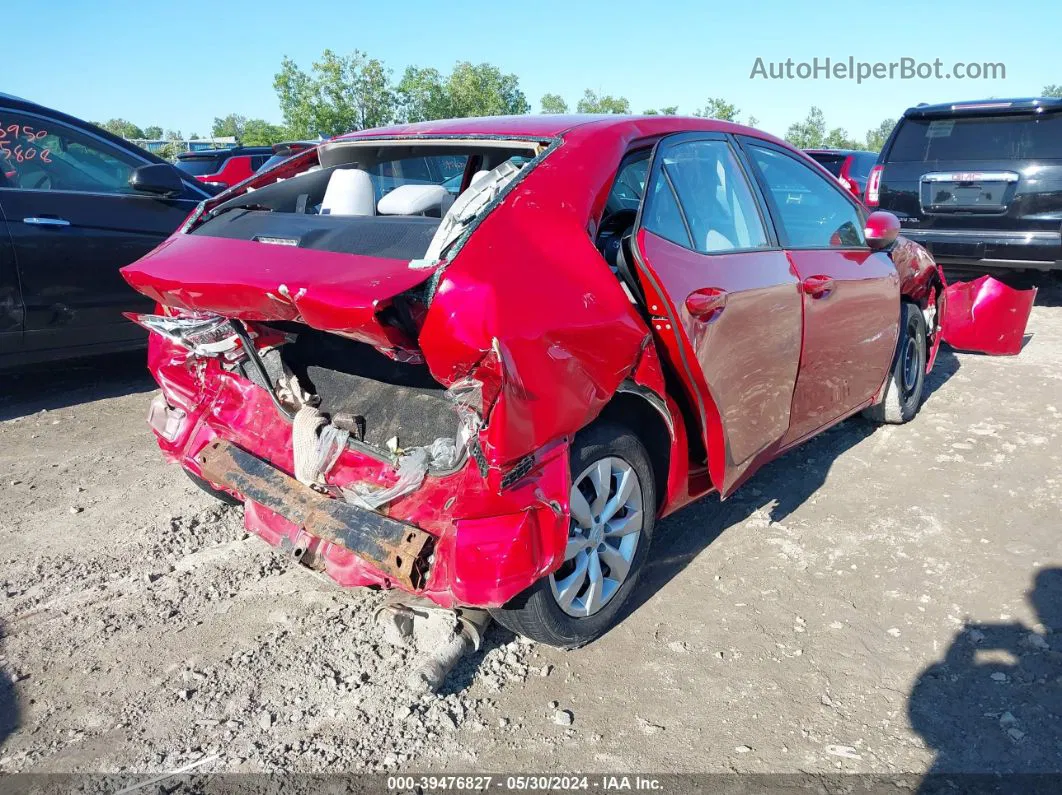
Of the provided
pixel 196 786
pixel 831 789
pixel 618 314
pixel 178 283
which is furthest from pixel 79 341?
pixel 831 789

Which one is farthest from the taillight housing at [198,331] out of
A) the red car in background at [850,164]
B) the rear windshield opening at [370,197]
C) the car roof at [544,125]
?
the red car in background at [850,164]

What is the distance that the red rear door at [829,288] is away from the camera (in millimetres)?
3504

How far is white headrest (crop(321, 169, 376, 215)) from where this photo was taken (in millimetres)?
3254

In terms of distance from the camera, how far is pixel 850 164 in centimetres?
1126

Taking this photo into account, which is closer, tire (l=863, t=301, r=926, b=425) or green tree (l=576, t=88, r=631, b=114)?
tire (l=863, t=301, r=926, b=425)

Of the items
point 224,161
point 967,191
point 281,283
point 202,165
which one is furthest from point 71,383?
point 202,165

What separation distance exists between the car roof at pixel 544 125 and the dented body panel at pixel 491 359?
0.02 m

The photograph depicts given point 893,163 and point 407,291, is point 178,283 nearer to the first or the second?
point 407,291

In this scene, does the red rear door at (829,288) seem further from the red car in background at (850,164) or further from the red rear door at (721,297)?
the red car in background at (850,164)

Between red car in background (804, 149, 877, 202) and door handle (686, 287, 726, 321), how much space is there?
9.07 metres

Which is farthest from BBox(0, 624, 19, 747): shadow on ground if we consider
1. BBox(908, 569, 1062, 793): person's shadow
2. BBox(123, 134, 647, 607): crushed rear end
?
BBox(908, 569, 1062, 793): person's shadow

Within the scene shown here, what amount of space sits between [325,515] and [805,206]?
2.68m

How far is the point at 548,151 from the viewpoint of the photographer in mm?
2615

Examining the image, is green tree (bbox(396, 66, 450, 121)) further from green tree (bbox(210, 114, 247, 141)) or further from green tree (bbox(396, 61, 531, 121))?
green tree (bbox(210, 114, 247, 141))
